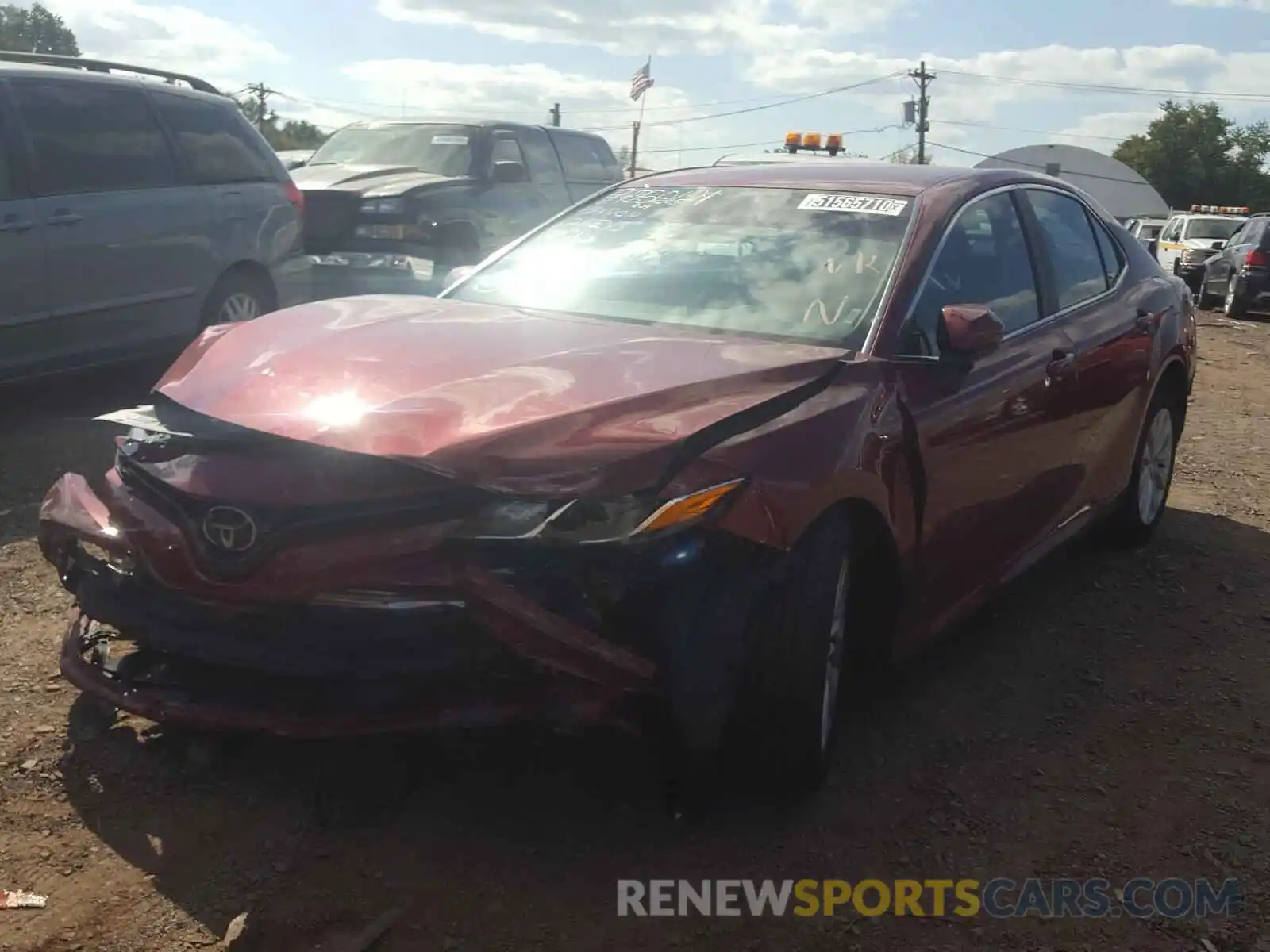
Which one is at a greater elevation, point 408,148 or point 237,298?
point 408,148

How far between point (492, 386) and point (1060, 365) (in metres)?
2.12

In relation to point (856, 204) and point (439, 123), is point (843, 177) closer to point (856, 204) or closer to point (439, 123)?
point (856, 204)

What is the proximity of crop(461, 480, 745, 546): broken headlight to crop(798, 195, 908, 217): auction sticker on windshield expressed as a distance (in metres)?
1.56

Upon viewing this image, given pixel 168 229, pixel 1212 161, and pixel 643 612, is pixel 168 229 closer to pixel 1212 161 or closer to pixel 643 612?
pixel 643 612

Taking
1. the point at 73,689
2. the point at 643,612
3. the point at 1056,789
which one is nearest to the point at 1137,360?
the point at 1056,789

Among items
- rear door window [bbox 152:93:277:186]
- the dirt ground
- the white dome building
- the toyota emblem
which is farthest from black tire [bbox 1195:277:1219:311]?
the white dome building

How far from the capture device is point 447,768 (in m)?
3.21

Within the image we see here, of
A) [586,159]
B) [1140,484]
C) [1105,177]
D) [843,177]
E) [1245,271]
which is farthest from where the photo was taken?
[1105,177]

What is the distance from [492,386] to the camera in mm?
2992

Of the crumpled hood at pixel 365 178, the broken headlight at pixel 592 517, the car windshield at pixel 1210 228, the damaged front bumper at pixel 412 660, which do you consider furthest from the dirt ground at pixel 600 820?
the car windshield at pixel 1210 228

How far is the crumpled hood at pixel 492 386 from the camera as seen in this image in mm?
2674

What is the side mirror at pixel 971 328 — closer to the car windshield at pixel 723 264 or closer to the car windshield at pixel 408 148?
the car windshield at pixel 723 264

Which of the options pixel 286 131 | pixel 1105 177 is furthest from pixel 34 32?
pixel 1105 177

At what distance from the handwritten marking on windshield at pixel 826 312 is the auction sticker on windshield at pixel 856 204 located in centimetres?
44
